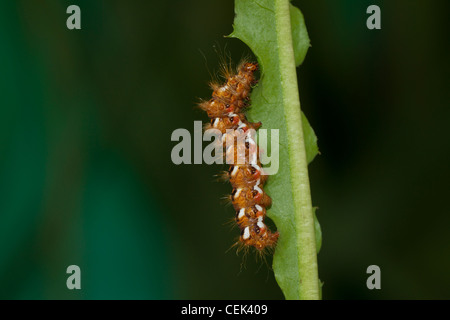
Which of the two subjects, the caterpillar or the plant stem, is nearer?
the plant stem

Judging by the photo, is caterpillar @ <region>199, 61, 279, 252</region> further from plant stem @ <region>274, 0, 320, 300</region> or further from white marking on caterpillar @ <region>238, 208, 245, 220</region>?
plant stem @ <region>274, 0, 320, 300</region>

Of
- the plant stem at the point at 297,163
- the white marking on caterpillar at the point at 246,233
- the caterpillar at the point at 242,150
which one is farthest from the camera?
the white marking on caterpillar at the point at 246,233

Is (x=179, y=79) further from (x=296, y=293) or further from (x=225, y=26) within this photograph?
(x=296, y=293)

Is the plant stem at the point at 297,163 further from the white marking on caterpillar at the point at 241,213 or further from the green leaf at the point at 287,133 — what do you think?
the white marking on caterpillar at the point at 241,213

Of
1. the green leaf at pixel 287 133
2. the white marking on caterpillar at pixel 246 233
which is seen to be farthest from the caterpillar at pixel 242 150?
the green leaf at pixel 287 133

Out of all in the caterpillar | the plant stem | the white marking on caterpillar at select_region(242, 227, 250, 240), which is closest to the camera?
the plant stem

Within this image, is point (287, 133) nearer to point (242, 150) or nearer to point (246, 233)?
point (242, 150)

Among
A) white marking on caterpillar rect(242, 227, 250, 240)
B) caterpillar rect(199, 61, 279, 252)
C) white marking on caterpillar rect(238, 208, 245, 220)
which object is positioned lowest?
white marking on caterpillar rect(242, 227, 250, 240)

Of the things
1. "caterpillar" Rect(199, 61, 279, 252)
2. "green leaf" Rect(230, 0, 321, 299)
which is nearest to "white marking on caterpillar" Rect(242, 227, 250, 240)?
"caterpillar" Rect(199, 61, 279, 252)

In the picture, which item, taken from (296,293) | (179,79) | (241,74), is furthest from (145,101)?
(296,293)
